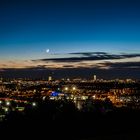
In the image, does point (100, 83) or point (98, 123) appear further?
point (100, 83)

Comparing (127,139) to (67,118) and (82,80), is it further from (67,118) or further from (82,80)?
(82,80)

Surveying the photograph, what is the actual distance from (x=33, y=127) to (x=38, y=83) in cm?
5617

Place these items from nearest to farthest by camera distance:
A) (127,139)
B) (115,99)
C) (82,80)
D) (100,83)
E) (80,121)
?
(127,139) < (80,121) < (115,99) < (100,83) < (82,80)

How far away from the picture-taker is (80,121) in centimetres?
1822

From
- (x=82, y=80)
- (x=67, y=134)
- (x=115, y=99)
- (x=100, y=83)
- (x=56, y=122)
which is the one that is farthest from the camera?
(x=82, y=80)

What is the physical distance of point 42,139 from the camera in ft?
46.3

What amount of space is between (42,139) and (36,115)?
457 centimetres

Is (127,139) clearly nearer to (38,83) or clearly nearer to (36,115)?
(36,115)

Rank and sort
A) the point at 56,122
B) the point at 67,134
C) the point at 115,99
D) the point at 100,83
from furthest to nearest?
the point at 100,83 → the point at 115,99 → the point at 56,122 → the point at 67,134

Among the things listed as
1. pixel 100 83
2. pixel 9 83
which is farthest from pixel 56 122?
pixel 9 83

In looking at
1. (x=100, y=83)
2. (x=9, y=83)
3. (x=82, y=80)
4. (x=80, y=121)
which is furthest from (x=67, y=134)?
(x=9, y=83)

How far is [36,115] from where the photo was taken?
18.6 meters

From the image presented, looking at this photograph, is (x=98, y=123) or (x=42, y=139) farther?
(x=98, y=123)

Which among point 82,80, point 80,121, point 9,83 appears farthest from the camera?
point 9,83
